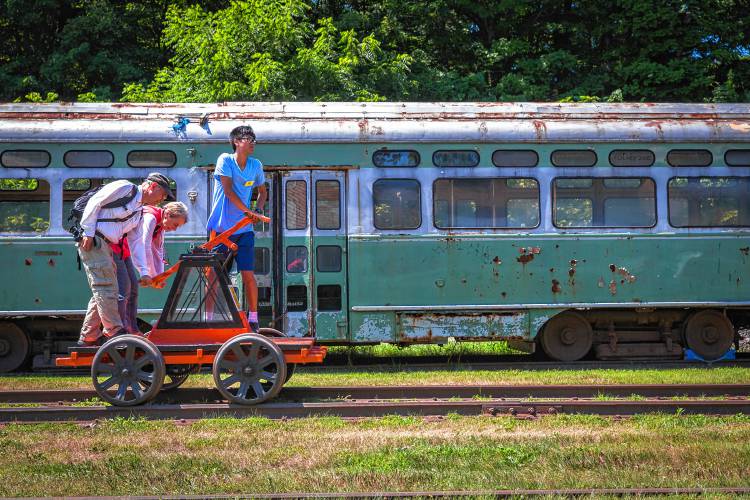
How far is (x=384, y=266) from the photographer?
36.6 feet

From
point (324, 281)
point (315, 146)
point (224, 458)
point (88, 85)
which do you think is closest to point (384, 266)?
point (324, 281)

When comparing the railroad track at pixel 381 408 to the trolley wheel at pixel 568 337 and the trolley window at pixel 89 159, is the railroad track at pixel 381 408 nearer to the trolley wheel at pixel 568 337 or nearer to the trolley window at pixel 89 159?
the trolley wheel at pixel 568 337

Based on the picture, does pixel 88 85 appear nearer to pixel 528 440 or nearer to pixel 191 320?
pixel 191 320

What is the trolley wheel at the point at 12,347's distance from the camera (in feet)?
36.7

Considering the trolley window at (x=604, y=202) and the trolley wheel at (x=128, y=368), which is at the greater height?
the trolley window at (x=604, y=202)

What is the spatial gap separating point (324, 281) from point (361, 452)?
16.9 ft

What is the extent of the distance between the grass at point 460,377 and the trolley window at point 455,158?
2581 mm

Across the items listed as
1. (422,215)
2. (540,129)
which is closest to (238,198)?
(422,215)

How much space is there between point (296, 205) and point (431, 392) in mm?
3682

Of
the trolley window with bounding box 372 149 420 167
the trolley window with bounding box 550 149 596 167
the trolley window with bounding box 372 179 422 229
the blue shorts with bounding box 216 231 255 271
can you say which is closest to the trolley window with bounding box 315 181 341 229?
the trolley window with bounding box 372 179 422 229

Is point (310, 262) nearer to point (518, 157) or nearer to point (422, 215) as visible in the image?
point (422, 215)

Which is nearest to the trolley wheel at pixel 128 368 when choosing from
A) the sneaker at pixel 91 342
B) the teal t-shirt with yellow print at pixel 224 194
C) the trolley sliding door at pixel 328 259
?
the sneaker at pixel 91 342

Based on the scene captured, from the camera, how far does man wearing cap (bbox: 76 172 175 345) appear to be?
7500 millimetres

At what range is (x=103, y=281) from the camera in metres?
7.57
